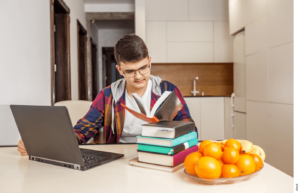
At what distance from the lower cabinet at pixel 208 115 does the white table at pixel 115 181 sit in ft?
10.5

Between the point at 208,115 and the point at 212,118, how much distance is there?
0.08 metres

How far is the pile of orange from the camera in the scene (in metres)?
0.69

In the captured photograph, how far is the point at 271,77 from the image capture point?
2521mm

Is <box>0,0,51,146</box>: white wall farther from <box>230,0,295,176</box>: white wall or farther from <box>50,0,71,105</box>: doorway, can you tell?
<box>230,0,295,176</box>: white wall

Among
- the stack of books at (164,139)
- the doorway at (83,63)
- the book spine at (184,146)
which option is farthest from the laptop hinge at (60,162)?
the doorway at (83,63)

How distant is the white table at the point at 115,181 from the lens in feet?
2.29

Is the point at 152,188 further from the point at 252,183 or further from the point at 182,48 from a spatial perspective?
the point at 182,48

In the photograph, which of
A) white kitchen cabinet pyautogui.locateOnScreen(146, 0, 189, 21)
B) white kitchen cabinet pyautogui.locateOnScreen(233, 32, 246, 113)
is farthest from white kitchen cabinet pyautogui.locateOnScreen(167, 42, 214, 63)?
white kitchen cabinet pyautogui.locateOnScreen(233, 32, 246, 113)

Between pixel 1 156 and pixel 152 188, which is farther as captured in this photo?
pixel 1 156

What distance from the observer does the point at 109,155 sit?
1034 millimetres

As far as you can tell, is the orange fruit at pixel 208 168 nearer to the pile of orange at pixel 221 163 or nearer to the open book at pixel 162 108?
the pile of orange at pixel 221 163

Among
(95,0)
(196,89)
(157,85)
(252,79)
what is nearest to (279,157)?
(252,79)

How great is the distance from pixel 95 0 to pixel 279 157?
4.12m

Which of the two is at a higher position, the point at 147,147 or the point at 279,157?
the point at 147,147
